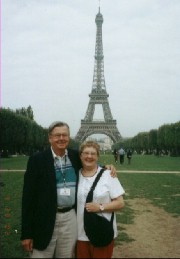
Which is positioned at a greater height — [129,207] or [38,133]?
[38,133]

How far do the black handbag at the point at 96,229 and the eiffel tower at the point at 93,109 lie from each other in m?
104

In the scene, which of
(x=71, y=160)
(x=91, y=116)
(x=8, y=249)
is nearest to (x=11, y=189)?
(x=8, y=249)

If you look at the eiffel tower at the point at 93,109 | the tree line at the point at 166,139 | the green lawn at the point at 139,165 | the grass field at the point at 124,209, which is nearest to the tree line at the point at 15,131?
the green lawn at the point at 139,165

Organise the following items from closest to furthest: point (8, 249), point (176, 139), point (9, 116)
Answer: point (8, 249) → point (9, 116) → point (176, 139)

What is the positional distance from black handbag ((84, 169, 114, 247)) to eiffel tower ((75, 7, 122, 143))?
10368 centimetres

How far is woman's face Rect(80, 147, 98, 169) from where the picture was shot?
4859 mm

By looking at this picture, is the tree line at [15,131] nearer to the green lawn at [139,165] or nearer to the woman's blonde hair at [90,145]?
the green lawn at [139,165]

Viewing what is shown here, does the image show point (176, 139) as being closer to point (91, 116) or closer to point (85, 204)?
point (91, 116)

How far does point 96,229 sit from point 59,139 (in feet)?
3.50

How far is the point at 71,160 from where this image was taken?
4.92 metres

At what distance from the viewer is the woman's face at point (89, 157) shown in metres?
4.86

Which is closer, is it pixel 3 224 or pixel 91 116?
pixel 3 224

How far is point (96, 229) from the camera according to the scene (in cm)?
459

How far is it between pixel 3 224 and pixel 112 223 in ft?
18.8
